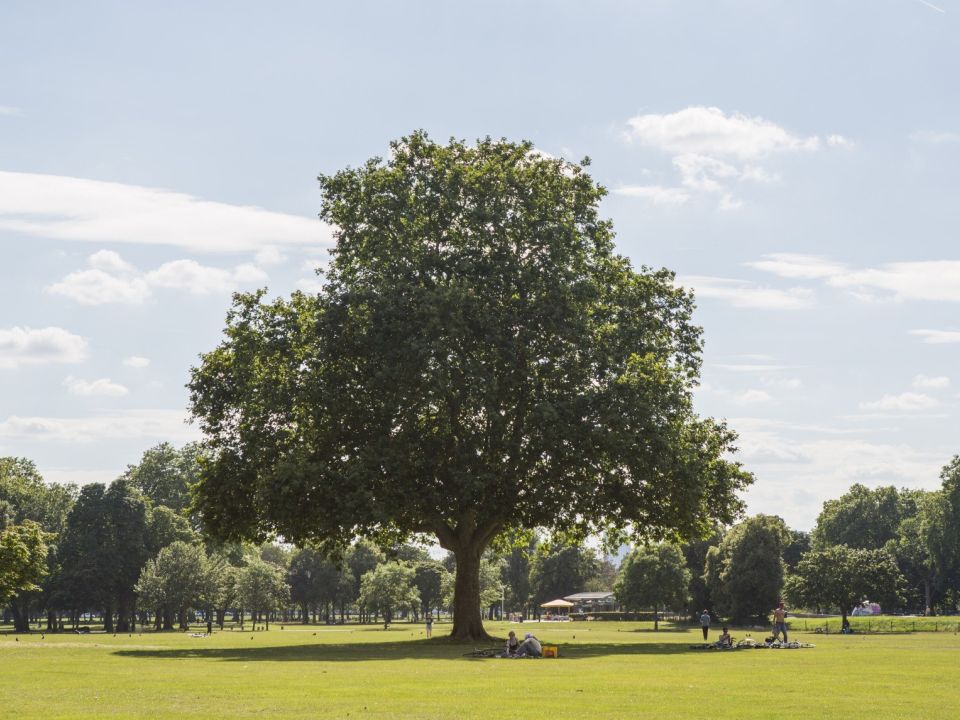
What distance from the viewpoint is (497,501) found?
178 ft

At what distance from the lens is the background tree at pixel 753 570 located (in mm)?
108562

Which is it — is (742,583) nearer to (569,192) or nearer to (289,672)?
(569,192)

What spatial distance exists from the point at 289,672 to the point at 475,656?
10364 mm

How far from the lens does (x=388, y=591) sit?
12675cm

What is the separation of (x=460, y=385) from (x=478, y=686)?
86.2ft

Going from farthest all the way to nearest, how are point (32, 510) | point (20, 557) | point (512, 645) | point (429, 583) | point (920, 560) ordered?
1. point (429, 583)
2. point (920, 560)
3. point (32, 510)
4. point (20, 557)
5. point (512, 645)

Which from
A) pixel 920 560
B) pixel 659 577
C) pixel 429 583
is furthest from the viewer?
pixel 429 583

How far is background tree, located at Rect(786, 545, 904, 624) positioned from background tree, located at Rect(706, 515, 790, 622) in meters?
11.7

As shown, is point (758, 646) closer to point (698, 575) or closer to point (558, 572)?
point (698, 575)

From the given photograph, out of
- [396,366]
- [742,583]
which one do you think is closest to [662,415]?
[396,366]

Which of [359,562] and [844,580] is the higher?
[359,562]

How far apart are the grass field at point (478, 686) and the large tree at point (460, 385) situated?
10547 mm

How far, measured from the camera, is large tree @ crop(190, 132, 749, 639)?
50.4m

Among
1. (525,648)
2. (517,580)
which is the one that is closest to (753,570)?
(525,648)
